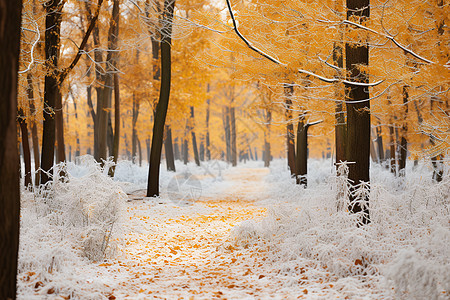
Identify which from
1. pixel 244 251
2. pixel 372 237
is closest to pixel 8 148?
pixel 244 251

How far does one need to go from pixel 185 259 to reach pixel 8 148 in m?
3.63

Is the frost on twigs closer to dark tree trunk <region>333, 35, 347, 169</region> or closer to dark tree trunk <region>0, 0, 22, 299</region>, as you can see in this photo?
dark tree trunk <region>0, 0, 22, 299</region>

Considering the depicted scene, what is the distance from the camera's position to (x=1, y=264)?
2738mm

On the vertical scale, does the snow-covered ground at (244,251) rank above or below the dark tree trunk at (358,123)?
below

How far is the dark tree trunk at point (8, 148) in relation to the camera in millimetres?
2623

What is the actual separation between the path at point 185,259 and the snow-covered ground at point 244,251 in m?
0.02

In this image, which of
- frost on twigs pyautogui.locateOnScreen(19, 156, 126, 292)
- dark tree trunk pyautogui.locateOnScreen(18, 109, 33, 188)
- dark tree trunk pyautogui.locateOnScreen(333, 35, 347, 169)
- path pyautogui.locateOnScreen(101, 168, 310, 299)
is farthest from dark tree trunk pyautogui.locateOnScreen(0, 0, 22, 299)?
dark tree trunk pyautogui.locateOnScreen(18, 109, 33, 188)

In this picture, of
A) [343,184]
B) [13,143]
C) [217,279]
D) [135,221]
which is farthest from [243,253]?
[13,143]

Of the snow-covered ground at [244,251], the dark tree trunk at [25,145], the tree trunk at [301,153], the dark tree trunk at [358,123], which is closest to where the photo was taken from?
the snow-covered ground at [244,251]

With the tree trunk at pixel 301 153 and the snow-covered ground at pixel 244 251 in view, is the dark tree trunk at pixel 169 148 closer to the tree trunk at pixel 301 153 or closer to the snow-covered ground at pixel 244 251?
the tree trunk at pixel 301 153

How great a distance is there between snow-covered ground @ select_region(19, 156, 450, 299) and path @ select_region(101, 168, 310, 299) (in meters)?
0.02

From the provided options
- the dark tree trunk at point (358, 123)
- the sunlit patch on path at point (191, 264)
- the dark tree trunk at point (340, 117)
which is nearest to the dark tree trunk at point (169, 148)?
the sunlit patch on path at point (191, 264)

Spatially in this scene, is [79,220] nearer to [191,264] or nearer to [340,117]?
[191,264]

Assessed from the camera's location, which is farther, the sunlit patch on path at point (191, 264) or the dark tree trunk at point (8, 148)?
the sunlit patch on path at point (191, 264)
